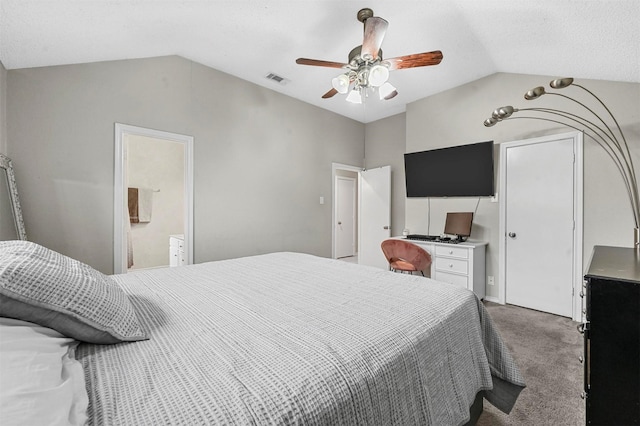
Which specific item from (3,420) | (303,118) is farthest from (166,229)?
(3,420)

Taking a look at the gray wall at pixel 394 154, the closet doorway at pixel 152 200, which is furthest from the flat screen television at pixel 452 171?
the closet doorway at pixel 152 200

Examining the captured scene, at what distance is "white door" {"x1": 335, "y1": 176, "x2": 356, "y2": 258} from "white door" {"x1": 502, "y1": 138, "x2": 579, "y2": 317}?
382 cm

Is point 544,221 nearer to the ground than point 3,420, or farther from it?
farther from it

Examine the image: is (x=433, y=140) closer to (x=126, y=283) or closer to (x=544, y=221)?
(x=544, y=221)

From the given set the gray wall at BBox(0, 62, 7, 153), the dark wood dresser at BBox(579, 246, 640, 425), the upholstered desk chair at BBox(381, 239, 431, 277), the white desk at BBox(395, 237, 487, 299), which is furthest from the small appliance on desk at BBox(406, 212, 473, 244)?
the gray wall at BBox(0, 62, 7, 153)

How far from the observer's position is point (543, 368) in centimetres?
204

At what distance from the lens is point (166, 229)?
17.4 ft

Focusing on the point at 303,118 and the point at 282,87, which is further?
the point at 303,118

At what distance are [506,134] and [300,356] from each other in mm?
3807

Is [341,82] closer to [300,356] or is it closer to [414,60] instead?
[414,60]

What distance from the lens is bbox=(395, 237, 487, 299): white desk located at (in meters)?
3.32

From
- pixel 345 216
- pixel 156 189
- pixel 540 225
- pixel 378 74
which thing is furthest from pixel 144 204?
pixel 540 225

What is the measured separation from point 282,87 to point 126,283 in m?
3.29

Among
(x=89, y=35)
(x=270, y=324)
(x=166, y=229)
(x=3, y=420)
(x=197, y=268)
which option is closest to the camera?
(x=3, y=420)
